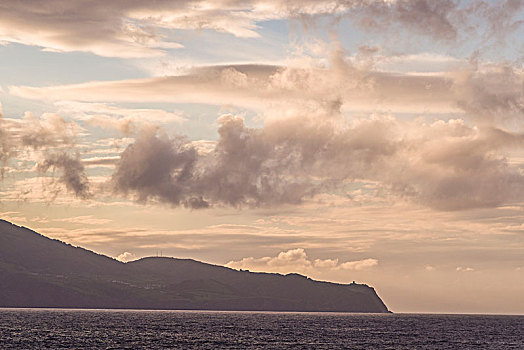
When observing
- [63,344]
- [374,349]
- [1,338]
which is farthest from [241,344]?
[1,338]

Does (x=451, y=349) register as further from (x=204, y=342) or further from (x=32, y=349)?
(x=32, y=349)

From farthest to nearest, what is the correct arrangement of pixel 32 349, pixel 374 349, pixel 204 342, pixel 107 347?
pixel 204 342
pixel 374 349
pixel 107 347
pixel 32 349

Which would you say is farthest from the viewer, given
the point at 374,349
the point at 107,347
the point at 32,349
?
the point at 374,349

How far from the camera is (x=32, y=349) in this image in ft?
527

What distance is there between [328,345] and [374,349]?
15231mm

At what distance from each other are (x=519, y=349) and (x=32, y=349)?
139 meters

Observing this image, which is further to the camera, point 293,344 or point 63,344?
point 293,344

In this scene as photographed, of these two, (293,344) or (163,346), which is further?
(293,344)

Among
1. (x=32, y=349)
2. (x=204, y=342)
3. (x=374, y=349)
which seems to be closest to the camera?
(x=32, y=349)

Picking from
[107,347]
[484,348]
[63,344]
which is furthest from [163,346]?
[484,348]

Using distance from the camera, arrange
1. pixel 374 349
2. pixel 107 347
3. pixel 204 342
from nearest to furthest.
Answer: pixel 107 347
pixel 374 349
pixel 204 342

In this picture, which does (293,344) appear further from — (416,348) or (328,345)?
(416,348)

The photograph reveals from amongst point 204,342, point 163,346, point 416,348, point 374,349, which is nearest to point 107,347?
point 163,346

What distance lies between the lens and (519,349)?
200 m
